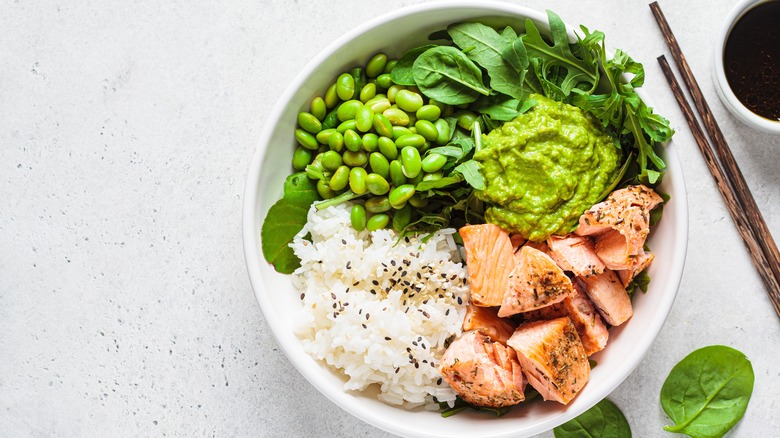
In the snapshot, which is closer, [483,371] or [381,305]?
[483,371]

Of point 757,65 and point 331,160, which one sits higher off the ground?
point 757,65

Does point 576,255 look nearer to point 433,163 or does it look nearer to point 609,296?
point 609,296

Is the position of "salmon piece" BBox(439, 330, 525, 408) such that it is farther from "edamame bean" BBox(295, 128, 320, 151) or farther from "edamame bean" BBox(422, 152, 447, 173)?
"edamame bean" BBox(295, 128, 320, 151)

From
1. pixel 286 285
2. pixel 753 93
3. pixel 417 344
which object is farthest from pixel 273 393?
pixel 753 93

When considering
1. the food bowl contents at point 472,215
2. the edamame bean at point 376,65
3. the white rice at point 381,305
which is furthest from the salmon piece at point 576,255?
the edamame bean at point 376,65

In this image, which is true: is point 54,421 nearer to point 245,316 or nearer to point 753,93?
point 245,316

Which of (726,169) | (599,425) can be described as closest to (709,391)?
(599,425)
